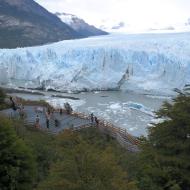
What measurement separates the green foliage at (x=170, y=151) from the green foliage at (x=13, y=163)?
6.56 ft

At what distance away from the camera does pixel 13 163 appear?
785 cm

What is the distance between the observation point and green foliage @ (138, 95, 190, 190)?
8930mm

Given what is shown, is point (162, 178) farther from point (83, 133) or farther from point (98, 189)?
point (83, 133)

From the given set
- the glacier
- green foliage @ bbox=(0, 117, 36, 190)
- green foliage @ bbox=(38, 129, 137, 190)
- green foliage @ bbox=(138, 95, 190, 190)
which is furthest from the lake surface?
green foliage @ bbox=(38, 129, 137, 190)

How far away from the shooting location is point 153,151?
9.52m

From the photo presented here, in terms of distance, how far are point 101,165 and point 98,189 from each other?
540 millimetres

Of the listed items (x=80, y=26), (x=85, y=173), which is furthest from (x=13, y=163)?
(x=80, y=26)

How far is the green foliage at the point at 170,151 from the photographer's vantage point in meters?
8.93

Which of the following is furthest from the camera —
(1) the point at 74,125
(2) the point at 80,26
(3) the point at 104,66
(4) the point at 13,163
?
(2) the point at 80,26

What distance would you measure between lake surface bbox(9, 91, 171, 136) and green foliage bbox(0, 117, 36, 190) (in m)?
12.5

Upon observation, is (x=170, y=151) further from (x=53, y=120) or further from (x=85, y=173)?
(x=53, y=120)

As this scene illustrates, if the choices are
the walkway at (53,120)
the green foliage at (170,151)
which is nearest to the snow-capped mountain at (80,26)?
the walkway at (53,120)

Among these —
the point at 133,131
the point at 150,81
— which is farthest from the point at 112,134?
the point at 150,81

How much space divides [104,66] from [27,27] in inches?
1131
